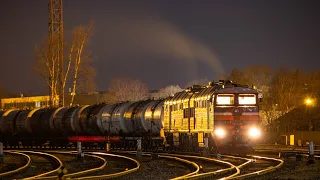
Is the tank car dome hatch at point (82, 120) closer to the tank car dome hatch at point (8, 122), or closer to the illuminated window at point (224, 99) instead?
the tank car dome hatch at point (8, 122)

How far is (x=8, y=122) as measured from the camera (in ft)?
192

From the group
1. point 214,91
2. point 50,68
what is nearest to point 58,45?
point 50,68

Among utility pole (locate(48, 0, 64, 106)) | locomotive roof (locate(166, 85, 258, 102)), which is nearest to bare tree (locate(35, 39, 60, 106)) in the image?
utility pole (locate(48, 0, 64, 106))

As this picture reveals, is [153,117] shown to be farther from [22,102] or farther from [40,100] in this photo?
[22,102]

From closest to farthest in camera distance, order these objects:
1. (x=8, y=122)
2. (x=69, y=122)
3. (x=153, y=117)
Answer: (x=153, y=117)
(x=69, y=122)
(x=8, y=122)

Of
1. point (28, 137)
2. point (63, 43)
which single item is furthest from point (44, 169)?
point (63, 43)

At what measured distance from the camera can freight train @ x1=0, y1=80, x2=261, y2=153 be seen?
3184 cm

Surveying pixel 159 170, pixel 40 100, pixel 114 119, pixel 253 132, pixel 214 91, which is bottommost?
pixel 159 170

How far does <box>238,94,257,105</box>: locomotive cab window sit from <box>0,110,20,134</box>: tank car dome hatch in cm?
3061

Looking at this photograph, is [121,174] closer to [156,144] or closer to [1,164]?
[1,164]

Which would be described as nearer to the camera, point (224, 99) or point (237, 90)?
point (224, 99)

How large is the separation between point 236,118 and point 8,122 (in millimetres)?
31457

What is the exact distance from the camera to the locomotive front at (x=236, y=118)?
3150cm

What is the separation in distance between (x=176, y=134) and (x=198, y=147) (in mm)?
3138
